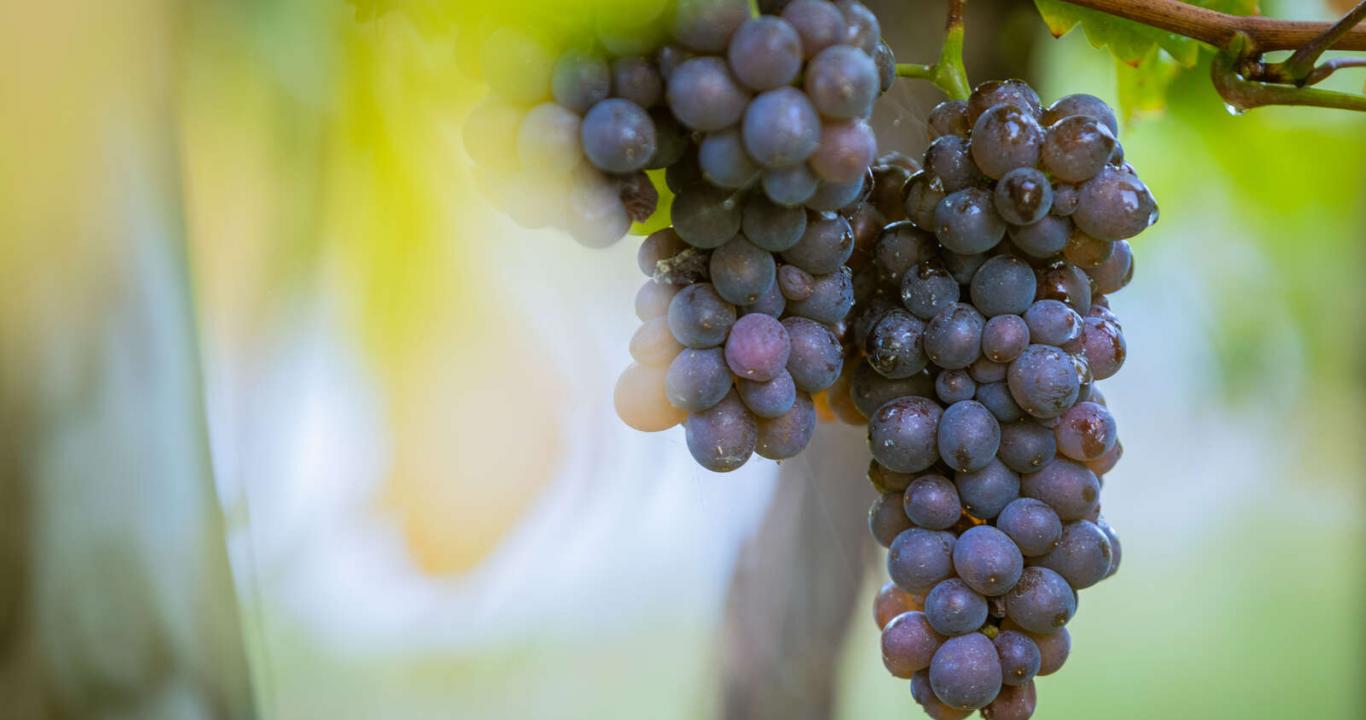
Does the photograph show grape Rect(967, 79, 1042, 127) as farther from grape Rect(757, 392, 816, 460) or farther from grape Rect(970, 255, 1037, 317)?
grape Rect(757, 392, 816, 460)

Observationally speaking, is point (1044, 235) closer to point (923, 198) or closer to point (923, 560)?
point (923, 198)

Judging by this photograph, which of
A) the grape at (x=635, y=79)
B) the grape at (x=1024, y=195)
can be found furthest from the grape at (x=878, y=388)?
the grape at (x=635, y=79)

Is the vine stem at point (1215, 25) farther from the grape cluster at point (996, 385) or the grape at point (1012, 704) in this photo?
the grape at point (1012, 704)

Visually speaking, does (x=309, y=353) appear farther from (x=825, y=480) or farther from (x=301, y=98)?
(x=825, y=480)

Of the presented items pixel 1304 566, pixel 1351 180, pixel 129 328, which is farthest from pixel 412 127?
pixel 1304 566

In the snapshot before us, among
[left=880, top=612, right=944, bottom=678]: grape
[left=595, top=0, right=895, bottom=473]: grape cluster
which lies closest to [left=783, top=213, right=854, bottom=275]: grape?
[left=595, top=0, right=895, bottom=473]: grape cluster

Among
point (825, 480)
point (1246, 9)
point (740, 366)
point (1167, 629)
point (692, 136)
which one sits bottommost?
point (1167, 629)
